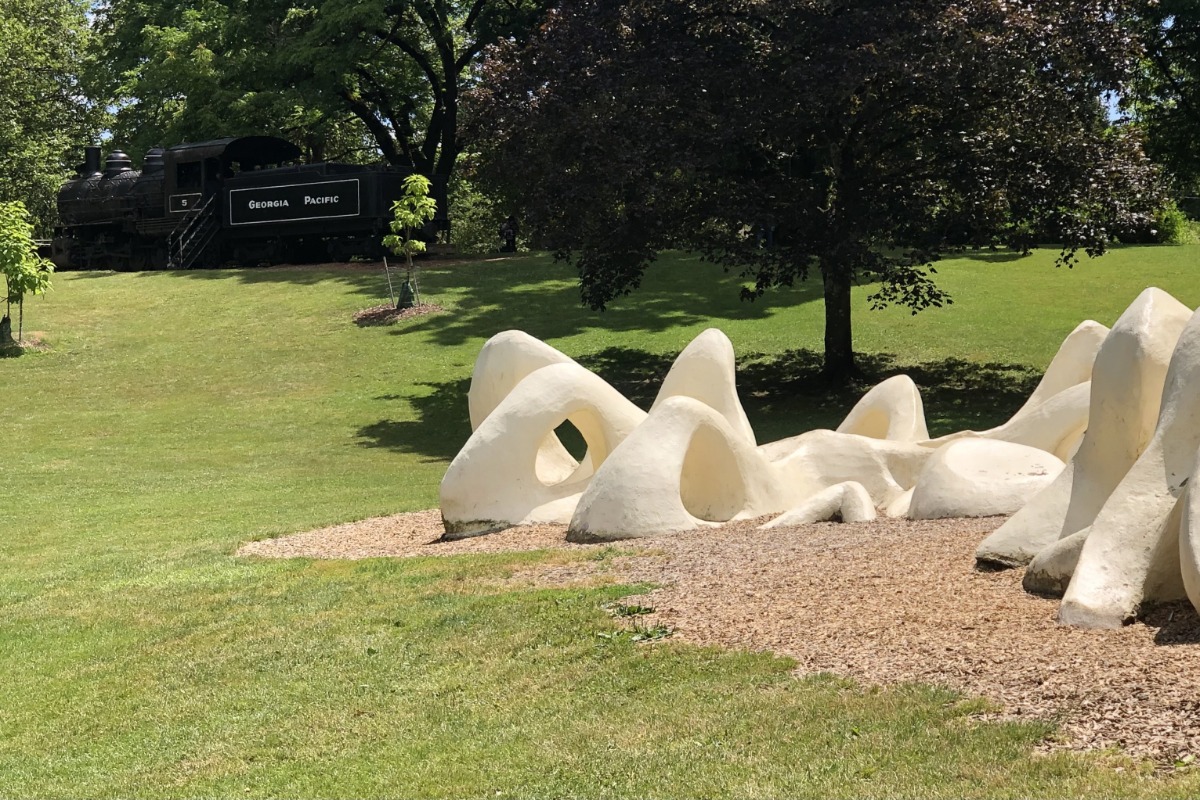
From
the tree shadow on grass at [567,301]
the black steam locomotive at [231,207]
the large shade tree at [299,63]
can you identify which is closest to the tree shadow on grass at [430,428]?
the tree shadow on grass at [567,301]

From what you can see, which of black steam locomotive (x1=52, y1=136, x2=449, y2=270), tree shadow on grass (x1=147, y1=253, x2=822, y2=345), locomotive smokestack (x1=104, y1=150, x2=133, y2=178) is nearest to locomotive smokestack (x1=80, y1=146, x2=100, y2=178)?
black steam locomotive (x1=52, y1=136, x2=449, y2=270)

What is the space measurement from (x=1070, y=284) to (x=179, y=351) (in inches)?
876

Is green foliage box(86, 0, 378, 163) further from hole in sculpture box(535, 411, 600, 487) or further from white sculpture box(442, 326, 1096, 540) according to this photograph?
white sculpture box(442, 326, 1096, 540)

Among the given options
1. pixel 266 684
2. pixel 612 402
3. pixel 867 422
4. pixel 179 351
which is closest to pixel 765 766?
pixel 266 684

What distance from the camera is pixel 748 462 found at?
1237cm

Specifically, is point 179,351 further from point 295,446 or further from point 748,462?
point 748,462

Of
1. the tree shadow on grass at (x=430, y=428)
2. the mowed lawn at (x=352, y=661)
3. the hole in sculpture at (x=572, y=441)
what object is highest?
the mowed lawn at (x=352, y=661)

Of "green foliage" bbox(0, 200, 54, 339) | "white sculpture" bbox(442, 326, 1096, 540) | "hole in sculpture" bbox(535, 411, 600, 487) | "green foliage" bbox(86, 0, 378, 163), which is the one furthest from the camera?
"green foliage" bbox(86, 0, 378, 163)

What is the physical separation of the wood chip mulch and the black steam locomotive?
3165cm

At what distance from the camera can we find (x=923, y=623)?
23.5 ft

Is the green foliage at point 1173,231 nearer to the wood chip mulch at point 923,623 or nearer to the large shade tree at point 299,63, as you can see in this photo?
the large shade tree at point 299,63

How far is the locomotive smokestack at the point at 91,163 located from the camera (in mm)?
47000

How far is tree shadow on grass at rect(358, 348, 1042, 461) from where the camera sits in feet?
75.3

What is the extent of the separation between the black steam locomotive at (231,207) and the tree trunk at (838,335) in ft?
62.1
